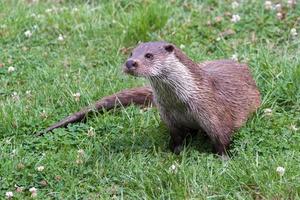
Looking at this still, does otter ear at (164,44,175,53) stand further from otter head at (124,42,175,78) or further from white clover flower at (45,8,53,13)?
white clover flower at (45,8,53,13)

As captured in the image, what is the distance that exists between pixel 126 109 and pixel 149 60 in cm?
82

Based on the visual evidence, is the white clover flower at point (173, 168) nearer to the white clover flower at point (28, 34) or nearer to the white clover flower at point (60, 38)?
the white clover flower at point (60, 38)

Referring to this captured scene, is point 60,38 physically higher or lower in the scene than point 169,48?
lower

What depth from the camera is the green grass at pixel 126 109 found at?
166 inches

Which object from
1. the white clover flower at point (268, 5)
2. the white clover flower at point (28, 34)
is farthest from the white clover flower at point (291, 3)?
the white clover flower at point (28, 34)

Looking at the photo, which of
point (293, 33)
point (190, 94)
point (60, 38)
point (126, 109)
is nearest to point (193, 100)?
point (190, 94)

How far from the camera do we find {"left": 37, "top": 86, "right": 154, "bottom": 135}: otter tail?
5113mm

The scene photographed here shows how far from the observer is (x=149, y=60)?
14.6 ft

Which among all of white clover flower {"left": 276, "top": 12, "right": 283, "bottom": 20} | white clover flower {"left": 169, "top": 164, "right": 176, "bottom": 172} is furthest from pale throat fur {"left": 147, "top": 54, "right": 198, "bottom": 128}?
white clover flower {"left": 276, "top": 12, "right": 283, "bottom": 20}

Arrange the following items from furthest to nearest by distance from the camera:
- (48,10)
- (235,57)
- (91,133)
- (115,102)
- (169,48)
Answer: (48,10)
(235,57)
(115,102)
(91,133)
(169,48)

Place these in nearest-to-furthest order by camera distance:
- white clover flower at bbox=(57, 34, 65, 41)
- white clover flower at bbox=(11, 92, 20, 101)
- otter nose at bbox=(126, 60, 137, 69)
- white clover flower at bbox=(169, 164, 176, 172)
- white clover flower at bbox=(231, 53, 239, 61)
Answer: white clover flower at bbox=(169, 164, 176, 172) → otter nose at bbox=(126, 60, 137, 69) → white clover flower at bbox=(11, 92, 20, 101) → white clover flower at bbox=(231, 53, 239, 61) → white clover flower at bbox=(57, 34, 65, 41)

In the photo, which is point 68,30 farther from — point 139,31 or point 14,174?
point 14,174

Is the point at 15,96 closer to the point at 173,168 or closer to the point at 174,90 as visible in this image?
the point at 174,90

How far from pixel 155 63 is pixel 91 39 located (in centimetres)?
203
